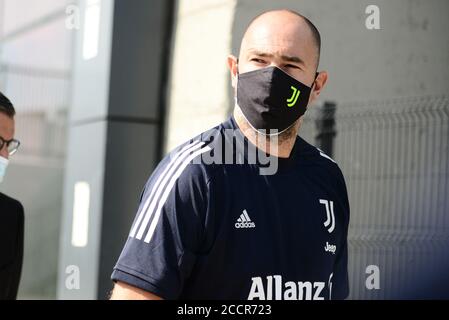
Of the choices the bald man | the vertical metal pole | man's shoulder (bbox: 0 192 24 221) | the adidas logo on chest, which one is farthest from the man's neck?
the vertical metal pole

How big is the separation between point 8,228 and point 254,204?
153cm

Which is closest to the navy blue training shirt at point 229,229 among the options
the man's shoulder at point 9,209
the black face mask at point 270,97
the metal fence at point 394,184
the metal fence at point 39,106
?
the black face mask at point 270,97

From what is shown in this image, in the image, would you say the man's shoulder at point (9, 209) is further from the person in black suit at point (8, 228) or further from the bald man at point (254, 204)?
the bald man at point (254, 204)

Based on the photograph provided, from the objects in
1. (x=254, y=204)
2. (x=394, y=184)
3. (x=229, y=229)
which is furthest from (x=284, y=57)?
(x=394, y=184)

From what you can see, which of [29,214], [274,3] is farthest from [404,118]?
[29,214]

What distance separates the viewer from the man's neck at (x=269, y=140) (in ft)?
8.71

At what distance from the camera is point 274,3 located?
575 centimetres

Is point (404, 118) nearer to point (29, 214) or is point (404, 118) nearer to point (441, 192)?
point (441, 192)

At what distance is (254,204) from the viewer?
95.7 inches

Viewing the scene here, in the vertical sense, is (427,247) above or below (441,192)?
below

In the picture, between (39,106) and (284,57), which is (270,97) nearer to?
(284,57)

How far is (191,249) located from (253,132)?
680 mm

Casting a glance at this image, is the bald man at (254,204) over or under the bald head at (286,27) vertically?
under
